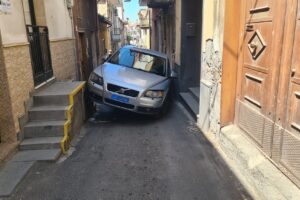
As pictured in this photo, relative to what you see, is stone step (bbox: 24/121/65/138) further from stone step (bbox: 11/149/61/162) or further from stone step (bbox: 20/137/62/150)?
stone step (bbox: 11/149/61/162)

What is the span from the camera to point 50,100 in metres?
5.59

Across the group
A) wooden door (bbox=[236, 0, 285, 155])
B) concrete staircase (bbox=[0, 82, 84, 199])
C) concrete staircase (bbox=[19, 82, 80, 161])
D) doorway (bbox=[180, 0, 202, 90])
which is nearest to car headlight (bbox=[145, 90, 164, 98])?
concrete staircase (bbox=[0, 82, 84, 199])

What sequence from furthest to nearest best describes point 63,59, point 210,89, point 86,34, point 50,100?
point 86,34 < point 63,59 < point 210,89 < point 50,100

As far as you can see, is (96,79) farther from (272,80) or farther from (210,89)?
(272,80)

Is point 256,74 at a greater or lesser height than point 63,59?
greater

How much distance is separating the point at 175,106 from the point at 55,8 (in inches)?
169

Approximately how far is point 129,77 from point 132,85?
1.36ft

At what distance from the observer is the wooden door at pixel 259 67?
11.8 feet

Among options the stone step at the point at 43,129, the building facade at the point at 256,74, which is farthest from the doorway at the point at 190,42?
the stone step at the point at 43,129

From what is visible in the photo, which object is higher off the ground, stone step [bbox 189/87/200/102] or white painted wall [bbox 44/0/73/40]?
white painted wall [bbox 44/0/73/40]

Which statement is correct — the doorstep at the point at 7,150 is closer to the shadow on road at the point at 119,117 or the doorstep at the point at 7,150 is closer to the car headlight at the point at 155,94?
the shadow on road at the point at 119,117

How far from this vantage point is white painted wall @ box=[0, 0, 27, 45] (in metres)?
4.46

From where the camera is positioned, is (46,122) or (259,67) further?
(46,122)

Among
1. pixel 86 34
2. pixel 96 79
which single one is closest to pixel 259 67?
pixel 96 79
